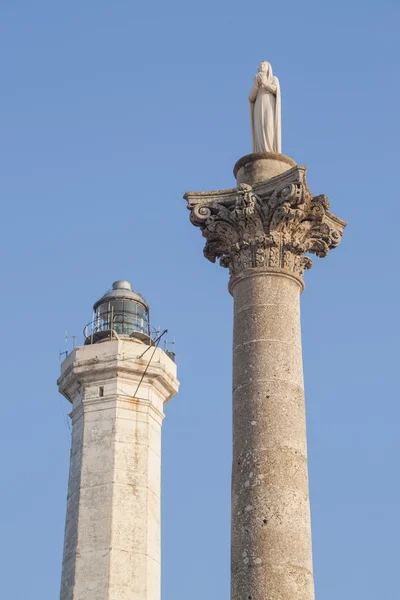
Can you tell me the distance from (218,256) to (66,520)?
13382 millimetres

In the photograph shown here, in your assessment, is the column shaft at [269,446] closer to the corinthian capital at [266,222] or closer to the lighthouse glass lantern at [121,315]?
the corinthian capital at [266,222]

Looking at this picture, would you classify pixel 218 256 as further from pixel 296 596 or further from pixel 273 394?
pixel 296 596

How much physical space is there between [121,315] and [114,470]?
549 cm

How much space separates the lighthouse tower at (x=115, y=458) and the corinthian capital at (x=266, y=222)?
12.3 m

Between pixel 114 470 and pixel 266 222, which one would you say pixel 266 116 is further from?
pixel 114 470

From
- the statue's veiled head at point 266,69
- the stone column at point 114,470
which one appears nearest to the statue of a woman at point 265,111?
the statue's veiled head at point 266,69

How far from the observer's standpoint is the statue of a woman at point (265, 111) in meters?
19.0

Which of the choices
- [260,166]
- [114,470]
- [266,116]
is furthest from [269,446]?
[114,470]

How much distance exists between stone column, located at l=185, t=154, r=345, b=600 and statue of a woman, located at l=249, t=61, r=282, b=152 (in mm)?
472

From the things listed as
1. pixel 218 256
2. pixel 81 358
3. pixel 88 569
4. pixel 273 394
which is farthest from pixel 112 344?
pixel 273 394

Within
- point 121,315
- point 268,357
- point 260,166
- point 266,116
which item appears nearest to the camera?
point 268,357

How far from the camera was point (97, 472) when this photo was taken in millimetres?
29469

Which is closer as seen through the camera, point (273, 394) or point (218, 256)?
point (273, 394)

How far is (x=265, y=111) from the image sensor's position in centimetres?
1916
